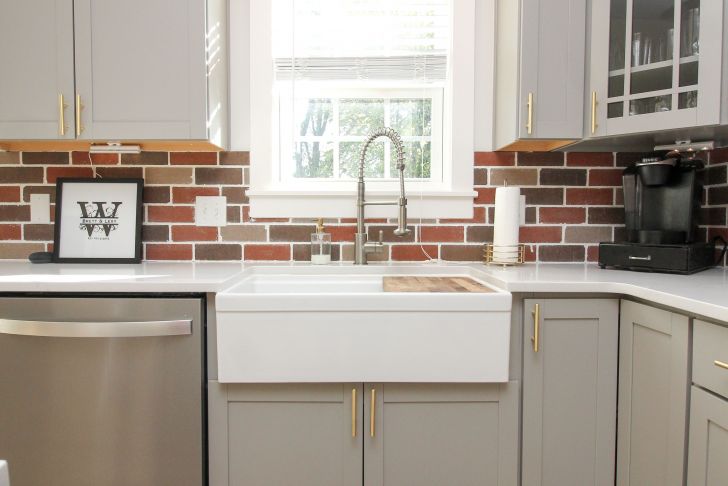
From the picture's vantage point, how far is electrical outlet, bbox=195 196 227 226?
1984 mm

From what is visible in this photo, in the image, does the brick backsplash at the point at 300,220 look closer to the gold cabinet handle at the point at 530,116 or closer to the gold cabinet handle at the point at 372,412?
the gold cabinet handle at the point at 530,116

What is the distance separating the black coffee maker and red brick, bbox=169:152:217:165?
1632mm

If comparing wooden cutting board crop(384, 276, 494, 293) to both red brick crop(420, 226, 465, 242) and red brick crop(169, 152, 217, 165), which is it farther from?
red brick crop(169, 152, 217, 165)

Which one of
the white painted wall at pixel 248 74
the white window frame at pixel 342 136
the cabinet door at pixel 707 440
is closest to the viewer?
the cabinet door at pixel 707 440

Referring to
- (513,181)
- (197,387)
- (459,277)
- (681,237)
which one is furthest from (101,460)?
(681,237)

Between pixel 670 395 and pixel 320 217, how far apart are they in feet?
4.45

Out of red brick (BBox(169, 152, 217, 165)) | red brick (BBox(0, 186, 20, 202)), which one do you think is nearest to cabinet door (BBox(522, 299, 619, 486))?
red brick (BBox(169, 152, 217, 165))

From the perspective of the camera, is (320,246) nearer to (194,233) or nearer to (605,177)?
(194,233)

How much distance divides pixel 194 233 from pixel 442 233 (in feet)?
3.58

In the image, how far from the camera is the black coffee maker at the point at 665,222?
1.54 meters

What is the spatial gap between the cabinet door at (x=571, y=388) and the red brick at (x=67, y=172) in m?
1.89

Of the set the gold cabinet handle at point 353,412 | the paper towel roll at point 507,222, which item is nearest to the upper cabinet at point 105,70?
the gold cabinet handle at point 353,412

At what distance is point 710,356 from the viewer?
3.44 ft

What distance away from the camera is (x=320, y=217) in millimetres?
1961
